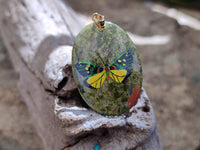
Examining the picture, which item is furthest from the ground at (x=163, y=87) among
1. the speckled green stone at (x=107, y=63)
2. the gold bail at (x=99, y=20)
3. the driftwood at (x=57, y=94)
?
the gold bail at (x=99, y=20)

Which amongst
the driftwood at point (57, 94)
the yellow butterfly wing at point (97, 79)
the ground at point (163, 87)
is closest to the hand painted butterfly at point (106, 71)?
the yellow butterfly wing at point (97, 79)

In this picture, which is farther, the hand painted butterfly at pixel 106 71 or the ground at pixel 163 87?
the ground at pixel 163 87

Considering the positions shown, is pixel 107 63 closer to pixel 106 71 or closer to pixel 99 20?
pixel 106 71

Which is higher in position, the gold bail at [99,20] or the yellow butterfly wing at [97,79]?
the gold bail at [99,20]

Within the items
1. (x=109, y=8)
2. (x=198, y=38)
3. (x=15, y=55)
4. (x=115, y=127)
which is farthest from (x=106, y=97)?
(x=109, y=8)

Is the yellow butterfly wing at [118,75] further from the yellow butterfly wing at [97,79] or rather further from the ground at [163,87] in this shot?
the ground at [163,87]

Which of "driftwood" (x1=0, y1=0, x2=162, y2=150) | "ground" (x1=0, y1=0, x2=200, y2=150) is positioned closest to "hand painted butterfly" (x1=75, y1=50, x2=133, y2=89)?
"driftwood" (x1=0, y1=0, x2=162, y2=150)

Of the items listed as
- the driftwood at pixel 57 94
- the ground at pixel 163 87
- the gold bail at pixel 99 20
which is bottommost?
the ground at pixel 163 87
